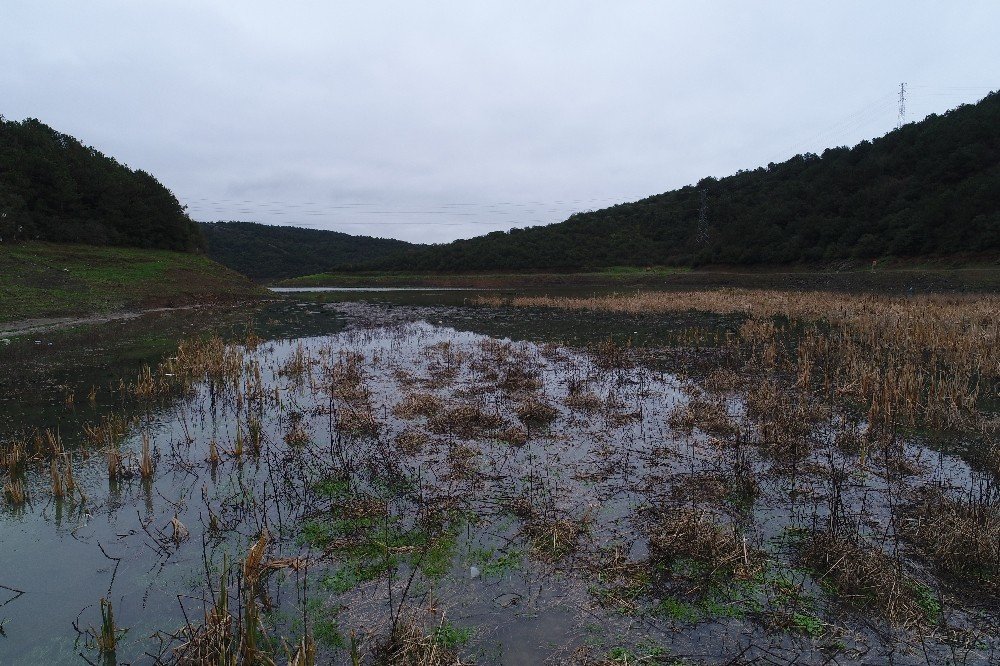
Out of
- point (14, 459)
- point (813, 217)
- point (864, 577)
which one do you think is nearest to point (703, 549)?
point (864, 577)

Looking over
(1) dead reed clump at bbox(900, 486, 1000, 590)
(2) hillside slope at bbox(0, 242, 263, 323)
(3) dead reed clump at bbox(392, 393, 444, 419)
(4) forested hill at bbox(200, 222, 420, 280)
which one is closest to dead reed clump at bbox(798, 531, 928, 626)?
(1) dead reed clump at bbox(900, 486, 1000, 590)

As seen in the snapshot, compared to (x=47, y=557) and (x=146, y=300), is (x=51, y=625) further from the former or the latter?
(x=146, y=300)

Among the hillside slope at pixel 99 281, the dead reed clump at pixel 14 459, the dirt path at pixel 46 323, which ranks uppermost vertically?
the hillside slope at pixel 99 281

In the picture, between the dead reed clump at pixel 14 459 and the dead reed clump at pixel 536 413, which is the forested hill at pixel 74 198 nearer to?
the dead reed clump at pixel 14 459

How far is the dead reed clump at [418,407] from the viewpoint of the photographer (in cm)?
1033

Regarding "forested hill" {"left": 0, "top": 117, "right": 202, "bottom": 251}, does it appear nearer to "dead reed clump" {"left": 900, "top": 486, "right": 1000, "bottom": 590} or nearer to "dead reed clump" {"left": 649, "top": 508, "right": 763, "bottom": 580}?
"dead reed clump" {"left": 649, "top": 508, "right": 763, "bottom": 580}

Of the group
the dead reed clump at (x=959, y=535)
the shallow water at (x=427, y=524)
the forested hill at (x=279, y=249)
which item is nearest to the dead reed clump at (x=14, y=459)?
the shallow water at (x=427, y=524)

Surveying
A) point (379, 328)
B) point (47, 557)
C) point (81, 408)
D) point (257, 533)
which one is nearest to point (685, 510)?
point (257, 533)

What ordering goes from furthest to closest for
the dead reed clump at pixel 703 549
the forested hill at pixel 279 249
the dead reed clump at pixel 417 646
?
the forested hill at pixel 279 249 → the dead reed clump at pixel 703 549 → the dead reed clump at pixel 417 646

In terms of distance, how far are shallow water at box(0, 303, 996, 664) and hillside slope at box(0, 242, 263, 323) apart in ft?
63.5

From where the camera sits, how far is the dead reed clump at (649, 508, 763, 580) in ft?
15.9

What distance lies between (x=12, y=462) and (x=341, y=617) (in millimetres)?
6591

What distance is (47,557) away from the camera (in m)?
5.40

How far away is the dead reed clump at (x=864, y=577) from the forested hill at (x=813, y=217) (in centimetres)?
5542
